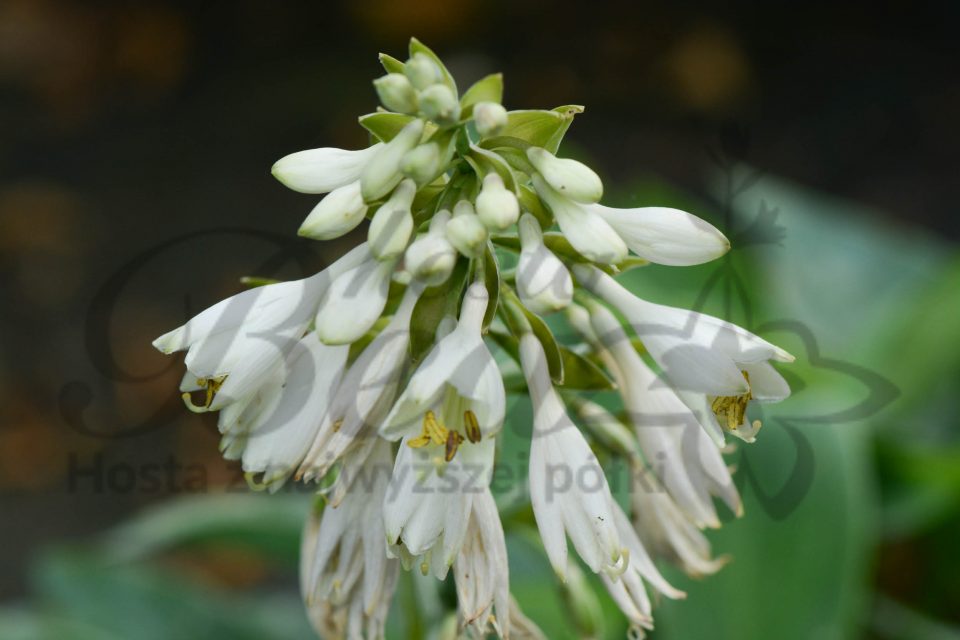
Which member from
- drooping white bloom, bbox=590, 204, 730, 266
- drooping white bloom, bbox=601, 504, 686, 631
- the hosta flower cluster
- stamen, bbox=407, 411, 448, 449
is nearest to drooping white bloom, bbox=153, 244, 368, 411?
the hosta flower cluster

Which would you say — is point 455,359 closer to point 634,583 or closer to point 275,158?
point 634,583

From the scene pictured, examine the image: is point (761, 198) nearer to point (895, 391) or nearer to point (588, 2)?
point (895, 391)

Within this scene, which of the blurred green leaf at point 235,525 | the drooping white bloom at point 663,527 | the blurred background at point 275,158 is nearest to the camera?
the drooping white bloom at point 663,527

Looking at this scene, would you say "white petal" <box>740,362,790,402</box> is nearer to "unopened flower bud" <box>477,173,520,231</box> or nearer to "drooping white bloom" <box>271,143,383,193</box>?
"unopened flower bud" <box>477,173,520,231</box>

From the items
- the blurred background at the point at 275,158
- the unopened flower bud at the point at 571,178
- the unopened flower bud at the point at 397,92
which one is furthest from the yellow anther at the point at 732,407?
the blurred background at the point at 275,158

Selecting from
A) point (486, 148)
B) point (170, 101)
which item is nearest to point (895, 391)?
point (486, 148)

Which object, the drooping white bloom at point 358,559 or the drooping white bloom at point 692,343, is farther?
the drooping white bloom at point 358,559

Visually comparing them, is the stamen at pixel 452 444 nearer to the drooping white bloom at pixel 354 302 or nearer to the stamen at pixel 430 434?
the stamen at pixel 430 434

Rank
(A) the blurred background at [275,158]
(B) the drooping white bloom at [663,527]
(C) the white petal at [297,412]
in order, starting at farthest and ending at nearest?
(A) the blurred background at [275,158] → (B) the drooping white bloom at [663,527] → (C) the white petal at [297,412]
